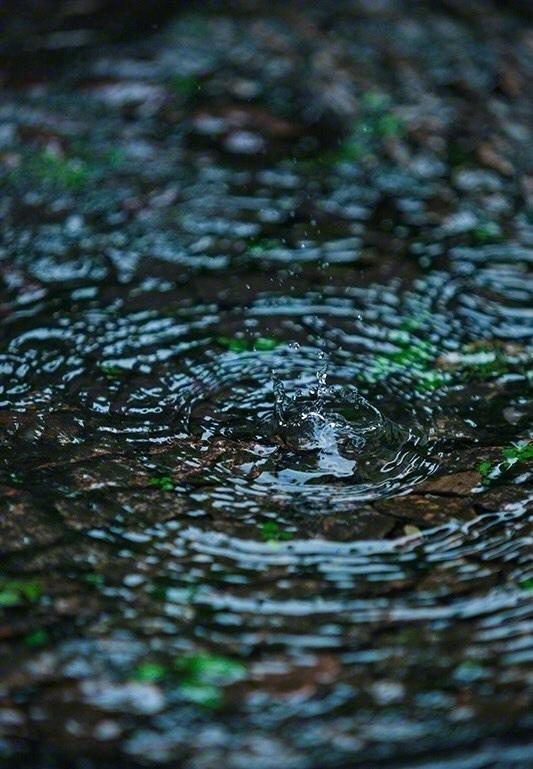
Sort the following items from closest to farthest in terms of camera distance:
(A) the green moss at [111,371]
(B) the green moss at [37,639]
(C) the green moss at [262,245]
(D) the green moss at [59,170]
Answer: (B) the green moss at [37,639] < (A) the green moss at [111,371] < (C) the green moss at [262,245] < (D) the green moss at [59,170]

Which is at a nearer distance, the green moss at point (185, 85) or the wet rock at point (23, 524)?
the wet rock at point (23, 524)

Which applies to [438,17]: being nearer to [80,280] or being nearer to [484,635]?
[80,280]

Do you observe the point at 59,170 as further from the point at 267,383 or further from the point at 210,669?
the point at 210,669

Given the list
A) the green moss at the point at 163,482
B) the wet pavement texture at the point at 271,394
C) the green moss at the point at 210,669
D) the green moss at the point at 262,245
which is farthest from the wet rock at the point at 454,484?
the green moss at the point at 262,245

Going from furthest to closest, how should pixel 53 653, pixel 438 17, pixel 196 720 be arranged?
pixel 438 17, pixel 53 653, pixel 196 720

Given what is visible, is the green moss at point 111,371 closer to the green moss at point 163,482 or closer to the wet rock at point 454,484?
the green moss at point 163,482

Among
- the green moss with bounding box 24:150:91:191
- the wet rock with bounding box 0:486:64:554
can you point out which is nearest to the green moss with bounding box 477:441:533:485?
the wet rock with bounding box 0:486:64:554

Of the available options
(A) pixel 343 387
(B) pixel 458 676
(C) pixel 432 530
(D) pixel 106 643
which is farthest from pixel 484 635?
(A) pixel 343 387

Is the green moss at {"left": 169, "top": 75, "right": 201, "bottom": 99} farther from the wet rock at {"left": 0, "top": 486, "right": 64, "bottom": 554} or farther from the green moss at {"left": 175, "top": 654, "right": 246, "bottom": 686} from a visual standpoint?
the green moss at {"left": 175, "top": 654, "right": 246, "bottom": 686}
